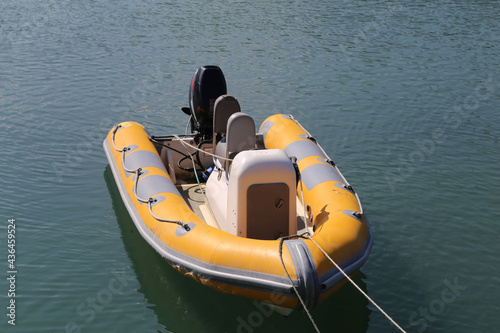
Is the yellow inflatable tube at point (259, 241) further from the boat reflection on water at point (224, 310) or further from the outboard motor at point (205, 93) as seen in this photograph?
the outboard motor at point (205, 93)

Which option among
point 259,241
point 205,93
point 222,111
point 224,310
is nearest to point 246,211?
point 259,241

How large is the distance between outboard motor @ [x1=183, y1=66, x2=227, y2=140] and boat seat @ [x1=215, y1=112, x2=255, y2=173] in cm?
131

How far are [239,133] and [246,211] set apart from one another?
0.95 metres

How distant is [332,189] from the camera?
18.2 feet

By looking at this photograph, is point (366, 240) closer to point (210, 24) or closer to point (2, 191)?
point (2, 191)

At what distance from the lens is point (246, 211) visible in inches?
196

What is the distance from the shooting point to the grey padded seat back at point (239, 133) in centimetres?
561

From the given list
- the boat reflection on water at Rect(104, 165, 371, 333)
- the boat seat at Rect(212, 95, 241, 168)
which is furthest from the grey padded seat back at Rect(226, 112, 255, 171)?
the boat reflection on water at Rect(104, 165, 371, 333)

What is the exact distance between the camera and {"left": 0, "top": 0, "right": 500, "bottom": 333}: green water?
526 cm

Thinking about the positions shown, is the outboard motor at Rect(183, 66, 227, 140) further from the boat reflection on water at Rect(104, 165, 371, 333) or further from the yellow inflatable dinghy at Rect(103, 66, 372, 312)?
the boat reflection on water at Rect(104, 165, 371, 333)

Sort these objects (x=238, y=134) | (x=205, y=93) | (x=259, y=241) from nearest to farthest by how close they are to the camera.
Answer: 1. (x=259, y=241)
2. (x=238, y=134)
3. (x=205, y=93)

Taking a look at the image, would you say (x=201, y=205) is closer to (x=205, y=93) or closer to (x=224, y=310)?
(x=205, y=93)

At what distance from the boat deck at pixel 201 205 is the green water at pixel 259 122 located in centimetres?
62

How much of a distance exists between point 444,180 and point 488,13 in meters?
10.8
